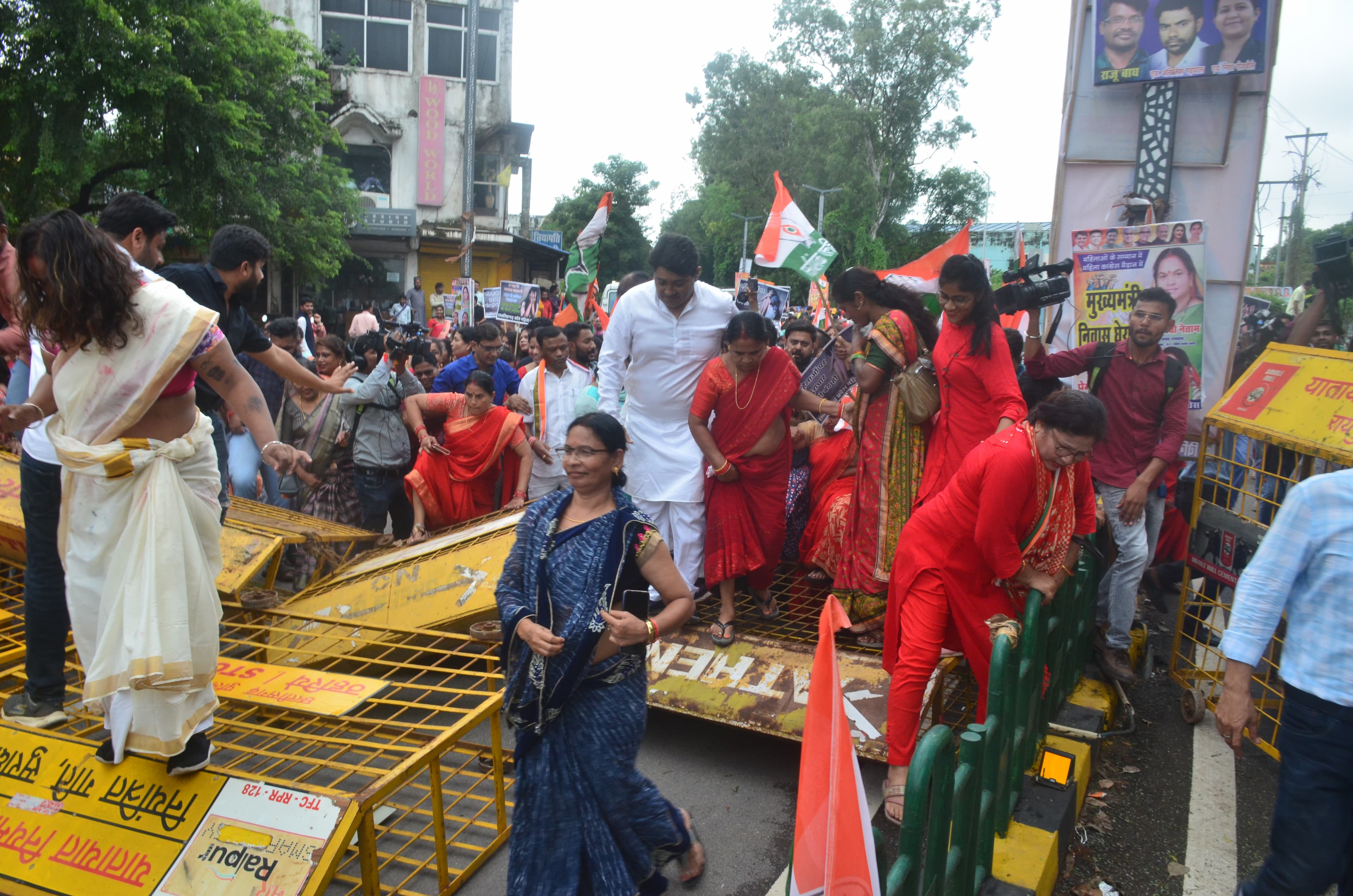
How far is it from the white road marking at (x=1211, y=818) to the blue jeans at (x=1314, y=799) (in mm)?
785

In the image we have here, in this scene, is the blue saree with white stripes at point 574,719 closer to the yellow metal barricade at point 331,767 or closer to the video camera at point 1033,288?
the yellow metal barricade at point 331,767

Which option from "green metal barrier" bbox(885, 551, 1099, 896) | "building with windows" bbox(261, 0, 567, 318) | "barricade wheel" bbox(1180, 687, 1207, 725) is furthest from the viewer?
"building with windows" bbox(261, 0, 567, 318)

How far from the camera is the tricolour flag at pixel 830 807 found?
4.72 ft

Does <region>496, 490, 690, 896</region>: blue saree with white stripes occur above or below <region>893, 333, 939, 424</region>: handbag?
below

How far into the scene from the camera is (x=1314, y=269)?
527cm

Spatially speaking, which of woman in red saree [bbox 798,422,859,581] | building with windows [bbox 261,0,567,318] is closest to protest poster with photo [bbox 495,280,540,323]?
woman in red saree [bbox 798,422,859,581]

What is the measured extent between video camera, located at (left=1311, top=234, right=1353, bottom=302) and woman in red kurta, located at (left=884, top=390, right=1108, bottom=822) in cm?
315

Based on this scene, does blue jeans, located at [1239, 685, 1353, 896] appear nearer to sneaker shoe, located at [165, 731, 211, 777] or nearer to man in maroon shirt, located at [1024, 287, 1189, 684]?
man in maroon shirt, located at [1024, 287, 1189, 684]

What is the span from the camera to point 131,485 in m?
2.52

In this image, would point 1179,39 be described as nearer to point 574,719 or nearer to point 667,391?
point 667,391

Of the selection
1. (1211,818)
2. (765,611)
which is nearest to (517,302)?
(765,611)

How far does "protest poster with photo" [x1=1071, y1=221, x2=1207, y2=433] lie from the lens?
5.38 metres

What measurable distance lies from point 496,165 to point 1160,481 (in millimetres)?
28106

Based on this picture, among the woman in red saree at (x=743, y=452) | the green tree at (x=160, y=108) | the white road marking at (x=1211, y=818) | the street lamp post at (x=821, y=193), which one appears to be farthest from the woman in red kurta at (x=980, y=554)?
the street lamp post at (x=821, y=193)
